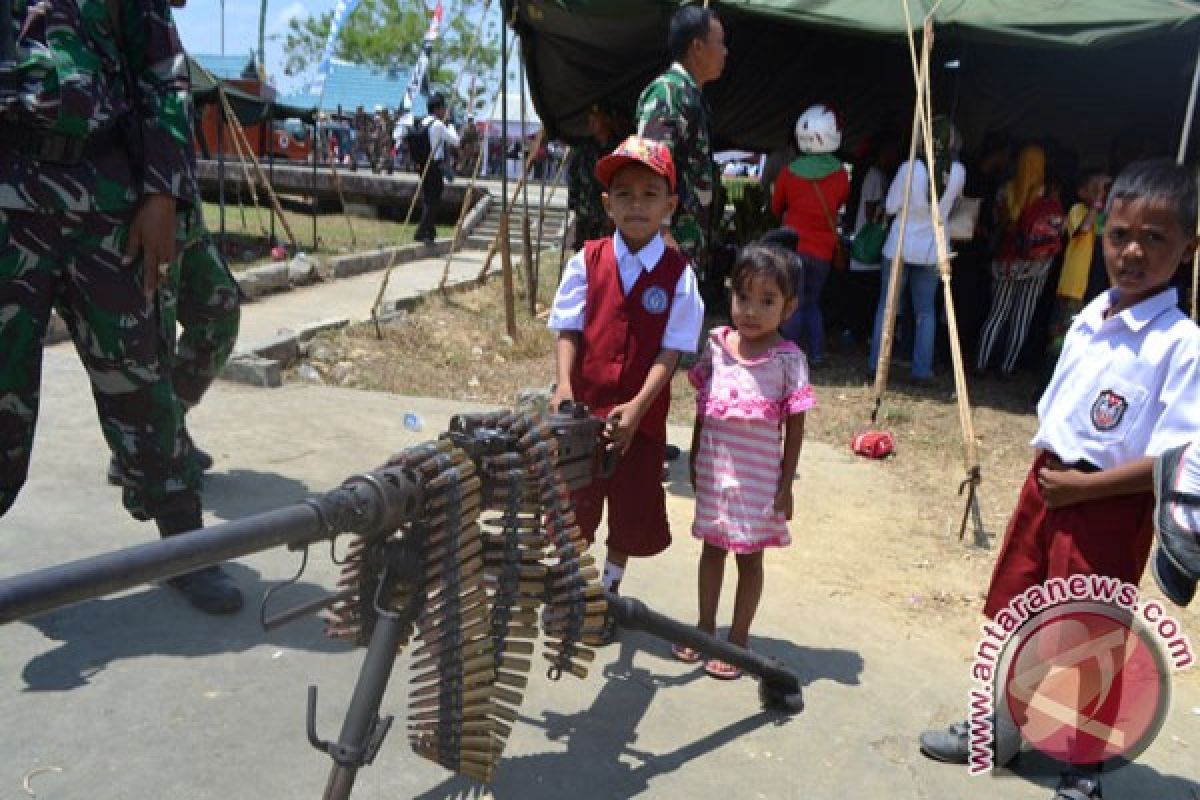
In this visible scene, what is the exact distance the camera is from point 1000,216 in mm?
7469

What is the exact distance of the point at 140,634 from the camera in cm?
279

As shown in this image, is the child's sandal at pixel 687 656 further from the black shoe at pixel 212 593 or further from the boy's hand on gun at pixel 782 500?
the black shoe at pixel 212 593

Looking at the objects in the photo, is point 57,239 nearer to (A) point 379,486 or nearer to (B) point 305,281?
(A) point 379,486

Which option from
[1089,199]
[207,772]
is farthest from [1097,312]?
[1089,199]

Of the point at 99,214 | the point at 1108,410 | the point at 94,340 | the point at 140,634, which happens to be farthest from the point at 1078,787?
the point at 99,214

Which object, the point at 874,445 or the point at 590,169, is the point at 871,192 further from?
the point at 874,445

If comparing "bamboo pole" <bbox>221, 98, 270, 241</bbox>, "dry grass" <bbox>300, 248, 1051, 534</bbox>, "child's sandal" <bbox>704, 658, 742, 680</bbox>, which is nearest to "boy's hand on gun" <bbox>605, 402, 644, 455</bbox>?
"child's sandal" <bbox>704, 658, 742, 680</bbox>

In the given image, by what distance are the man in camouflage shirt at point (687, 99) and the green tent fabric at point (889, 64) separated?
2.94 metres

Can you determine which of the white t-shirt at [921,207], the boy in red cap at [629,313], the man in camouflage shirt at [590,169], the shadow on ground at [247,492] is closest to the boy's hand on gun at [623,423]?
the boy in red cap at [629,313]

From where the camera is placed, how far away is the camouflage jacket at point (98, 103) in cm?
248

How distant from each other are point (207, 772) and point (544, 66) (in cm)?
702

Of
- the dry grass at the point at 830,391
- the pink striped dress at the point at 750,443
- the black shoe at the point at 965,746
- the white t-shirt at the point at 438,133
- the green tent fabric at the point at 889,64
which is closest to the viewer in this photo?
the black shoe at the point at 965,746

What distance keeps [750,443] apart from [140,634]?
6.16 feet

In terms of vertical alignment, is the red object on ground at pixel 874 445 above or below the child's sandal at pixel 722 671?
above
